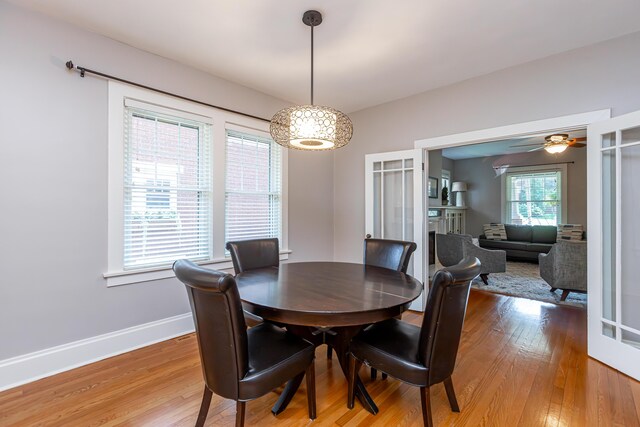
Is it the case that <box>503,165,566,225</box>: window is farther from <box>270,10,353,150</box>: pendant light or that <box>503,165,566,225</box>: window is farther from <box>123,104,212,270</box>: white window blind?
<box>123,104,212,270</box>: white window blind

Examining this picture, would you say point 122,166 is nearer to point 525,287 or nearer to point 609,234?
point 609,234

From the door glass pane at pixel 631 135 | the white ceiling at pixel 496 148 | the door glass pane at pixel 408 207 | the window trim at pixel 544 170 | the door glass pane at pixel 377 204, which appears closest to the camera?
the door glass pane at pixel 631 135

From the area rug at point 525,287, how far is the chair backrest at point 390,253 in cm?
276

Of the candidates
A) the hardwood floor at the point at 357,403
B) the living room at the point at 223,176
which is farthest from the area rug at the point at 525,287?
the hardwood floor at the point at 357,403

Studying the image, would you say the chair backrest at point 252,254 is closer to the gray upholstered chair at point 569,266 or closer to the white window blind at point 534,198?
the gray upholstered chair at point 569,266

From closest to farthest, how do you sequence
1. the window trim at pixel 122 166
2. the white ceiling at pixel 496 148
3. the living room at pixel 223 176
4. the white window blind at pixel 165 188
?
the living room at pixel 223 176
the window trim at pixel 122 166
the white window blind at pixel 165 188
the white ceiling at pixel 496 148

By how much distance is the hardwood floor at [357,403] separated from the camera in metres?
1.69

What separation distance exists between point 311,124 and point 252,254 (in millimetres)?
1303

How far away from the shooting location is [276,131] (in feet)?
7.43

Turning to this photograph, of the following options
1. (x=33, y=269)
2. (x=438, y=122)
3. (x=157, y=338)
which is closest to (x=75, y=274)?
(x=33, y=269)

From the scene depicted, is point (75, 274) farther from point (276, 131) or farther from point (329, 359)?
point (329, 359)

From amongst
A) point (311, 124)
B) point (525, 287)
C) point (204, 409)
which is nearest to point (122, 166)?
point (311, 124)

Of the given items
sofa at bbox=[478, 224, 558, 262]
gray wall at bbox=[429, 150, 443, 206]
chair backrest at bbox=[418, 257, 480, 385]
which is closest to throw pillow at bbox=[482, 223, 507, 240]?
sofa at bbox=[478, 224, 558, 262]

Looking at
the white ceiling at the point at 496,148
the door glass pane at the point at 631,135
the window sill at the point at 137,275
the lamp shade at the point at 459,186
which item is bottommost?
the window sill at the point at 137,275
